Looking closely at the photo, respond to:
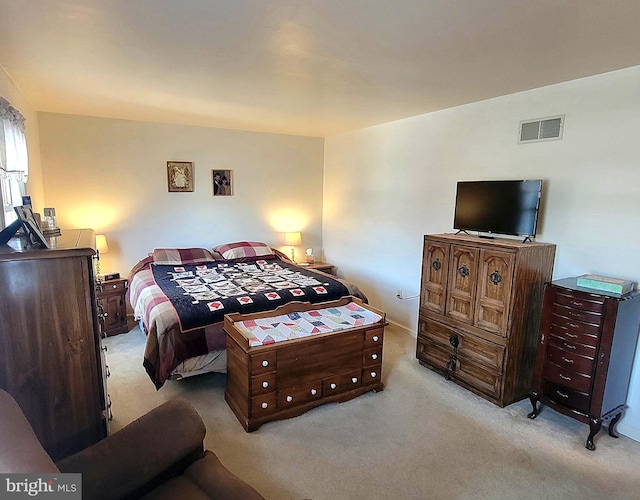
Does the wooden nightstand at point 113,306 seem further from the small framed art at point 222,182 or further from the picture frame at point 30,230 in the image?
the picture frame at point 30,230

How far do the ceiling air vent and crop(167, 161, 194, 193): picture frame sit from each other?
12.1 ft

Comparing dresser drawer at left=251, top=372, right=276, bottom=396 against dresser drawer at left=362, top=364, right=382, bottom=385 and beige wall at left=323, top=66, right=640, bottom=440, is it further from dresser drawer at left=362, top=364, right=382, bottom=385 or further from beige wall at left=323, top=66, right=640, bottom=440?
beige wall at left=323, top=66, right=640, bottom=440

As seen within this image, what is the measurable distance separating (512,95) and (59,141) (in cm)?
453

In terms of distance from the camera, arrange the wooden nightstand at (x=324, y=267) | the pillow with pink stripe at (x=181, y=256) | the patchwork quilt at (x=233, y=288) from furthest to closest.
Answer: the wooden nightstand at (x=324, y=267)
the pillow with pink stripe at (x=181, y=256)
the patchwork quilt at (x=233, y=288)

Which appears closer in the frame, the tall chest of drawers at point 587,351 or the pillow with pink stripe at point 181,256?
the tall chest of drawers at point 587,351

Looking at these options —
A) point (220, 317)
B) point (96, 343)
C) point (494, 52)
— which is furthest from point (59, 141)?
point (494, 52)

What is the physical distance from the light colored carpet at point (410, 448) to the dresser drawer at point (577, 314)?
0.80 m

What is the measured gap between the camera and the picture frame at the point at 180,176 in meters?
4.60

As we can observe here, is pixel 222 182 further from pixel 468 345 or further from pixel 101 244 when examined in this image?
pixel 468 345

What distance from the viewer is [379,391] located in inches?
117

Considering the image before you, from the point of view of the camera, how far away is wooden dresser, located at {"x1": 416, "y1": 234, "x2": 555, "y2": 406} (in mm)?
2697

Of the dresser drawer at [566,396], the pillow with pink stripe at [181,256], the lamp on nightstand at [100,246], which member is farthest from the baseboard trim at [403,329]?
the lamp on nightstand at [100,246]

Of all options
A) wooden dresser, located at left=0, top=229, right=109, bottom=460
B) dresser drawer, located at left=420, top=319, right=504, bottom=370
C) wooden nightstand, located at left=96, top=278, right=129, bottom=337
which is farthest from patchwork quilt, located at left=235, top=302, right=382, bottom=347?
wooden nightstand, located at left=96, top=278, right=129, bottom=337

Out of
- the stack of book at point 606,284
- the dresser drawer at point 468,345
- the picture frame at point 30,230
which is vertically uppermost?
the picture frame at point 30,230
